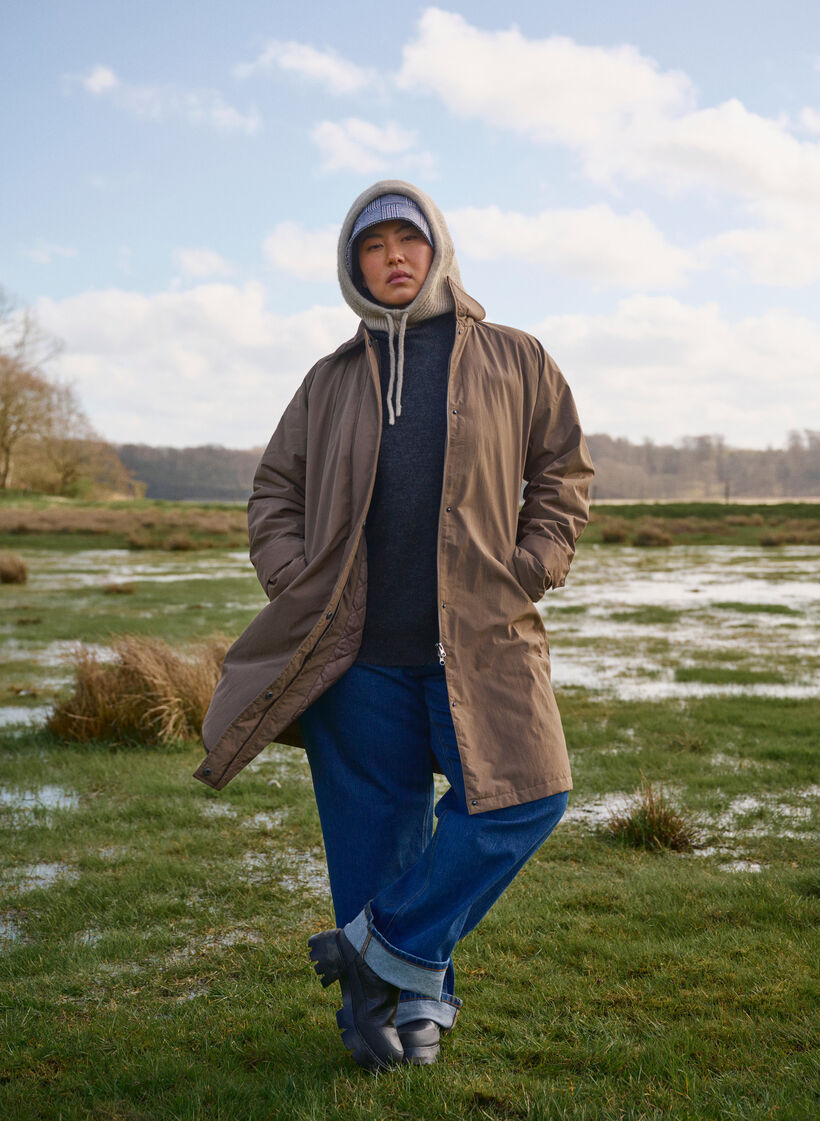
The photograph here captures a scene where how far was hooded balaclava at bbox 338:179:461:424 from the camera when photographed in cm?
267

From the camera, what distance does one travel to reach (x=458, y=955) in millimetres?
3502

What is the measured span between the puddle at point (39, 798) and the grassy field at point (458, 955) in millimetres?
22

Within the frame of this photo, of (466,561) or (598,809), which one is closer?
(466,561)

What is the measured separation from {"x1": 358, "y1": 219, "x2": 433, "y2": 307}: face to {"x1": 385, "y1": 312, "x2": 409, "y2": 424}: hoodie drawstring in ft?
0.26

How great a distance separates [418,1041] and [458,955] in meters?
0.85

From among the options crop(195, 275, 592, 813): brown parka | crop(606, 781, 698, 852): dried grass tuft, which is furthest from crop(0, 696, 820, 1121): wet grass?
crop(195, 275, 592, 813): brown parka

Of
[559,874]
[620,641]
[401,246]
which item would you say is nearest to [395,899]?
[401,246]

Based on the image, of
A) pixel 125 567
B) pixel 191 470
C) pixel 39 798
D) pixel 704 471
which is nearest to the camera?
pixel 39 798

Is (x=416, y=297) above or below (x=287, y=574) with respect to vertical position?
above

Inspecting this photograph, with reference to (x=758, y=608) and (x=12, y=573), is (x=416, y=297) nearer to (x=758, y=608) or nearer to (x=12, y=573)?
(x=758, y=608)

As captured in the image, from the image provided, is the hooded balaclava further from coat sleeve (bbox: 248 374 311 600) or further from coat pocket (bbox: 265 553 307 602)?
coat pocket (bbox: 265 553 307 602)

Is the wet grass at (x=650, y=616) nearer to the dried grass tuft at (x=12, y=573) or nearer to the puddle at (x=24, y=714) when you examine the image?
the puddle at (x=24, y=714)

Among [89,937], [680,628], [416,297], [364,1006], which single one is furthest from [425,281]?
[680,628]

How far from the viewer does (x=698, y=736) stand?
696 centimetres
